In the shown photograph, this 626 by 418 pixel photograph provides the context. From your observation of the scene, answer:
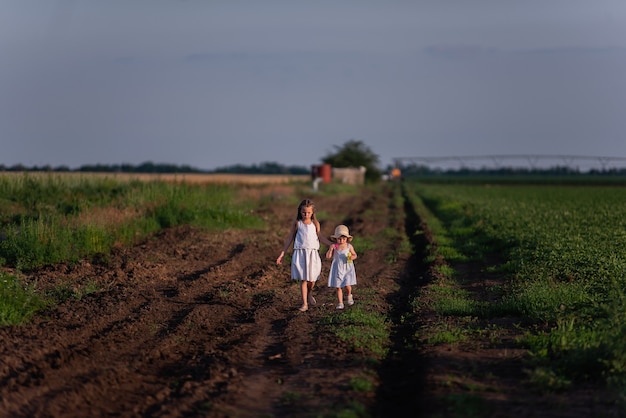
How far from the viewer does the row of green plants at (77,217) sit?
15.6 m

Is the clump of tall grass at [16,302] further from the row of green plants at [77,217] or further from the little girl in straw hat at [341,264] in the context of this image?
the little girl in straw hat at [341,264]

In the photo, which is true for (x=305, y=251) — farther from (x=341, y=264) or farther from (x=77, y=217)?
(x=77, y=217)

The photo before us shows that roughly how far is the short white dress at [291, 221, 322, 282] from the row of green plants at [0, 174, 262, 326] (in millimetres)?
3616

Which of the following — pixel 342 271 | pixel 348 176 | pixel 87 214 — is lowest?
pixel 342 271

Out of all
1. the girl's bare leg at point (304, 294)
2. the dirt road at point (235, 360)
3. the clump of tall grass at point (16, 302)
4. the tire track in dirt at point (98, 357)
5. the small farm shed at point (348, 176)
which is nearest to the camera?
the dirt road at point (235, 360)

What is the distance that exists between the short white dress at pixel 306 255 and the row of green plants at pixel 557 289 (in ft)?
6.19

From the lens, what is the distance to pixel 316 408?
6883mm

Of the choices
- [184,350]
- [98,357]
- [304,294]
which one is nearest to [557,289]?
[304,294]

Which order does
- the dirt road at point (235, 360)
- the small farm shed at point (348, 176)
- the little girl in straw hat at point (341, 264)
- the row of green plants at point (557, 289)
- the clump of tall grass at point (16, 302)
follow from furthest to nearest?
1. the small farm shed at point (348, 176)
2. the little girl in straw hat at point (341, 264)
3. the clump of tall grass at point (16, 302)
4. the row of green plants at point (557, 289)
5. the dirt road at point (235, 360)

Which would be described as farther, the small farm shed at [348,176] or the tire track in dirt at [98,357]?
the small farm shed at [348,176]

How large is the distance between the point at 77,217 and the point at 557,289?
39.5 ft

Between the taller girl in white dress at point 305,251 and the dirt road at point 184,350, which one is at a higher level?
the taller girl in white dress at point 305,251

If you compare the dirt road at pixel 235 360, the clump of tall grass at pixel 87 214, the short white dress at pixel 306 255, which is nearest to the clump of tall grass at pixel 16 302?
the dirt road at pixel 235 360

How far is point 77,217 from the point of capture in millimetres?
19516
